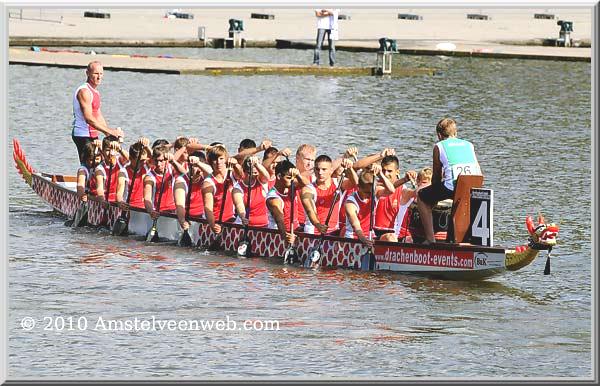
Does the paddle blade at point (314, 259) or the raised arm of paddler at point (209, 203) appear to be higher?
the raised arm of paddler at point (209, 203)

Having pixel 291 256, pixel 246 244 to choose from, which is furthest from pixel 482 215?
pixel 246 244

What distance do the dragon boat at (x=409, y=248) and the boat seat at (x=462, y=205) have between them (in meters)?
0.01

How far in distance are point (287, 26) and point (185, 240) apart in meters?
52.4

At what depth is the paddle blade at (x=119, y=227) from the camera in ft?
75.7

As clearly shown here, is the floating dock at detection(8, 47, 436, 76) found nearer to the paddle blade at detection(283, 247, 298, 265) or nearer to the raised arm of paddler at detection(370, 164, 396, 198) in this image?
the paddle blade at detection(283, 247, 298, 265)

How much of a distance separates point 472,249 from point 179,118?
21.5 metres

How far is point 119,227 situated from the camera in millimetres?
23109

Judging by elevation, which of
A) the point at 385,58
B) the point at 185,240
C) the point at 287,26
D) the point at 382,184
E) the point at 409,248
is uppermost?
the point at 287,26

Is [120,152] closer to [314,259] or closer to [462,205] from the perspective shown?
[314,259]

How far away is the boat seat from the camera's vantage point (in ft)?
61.1

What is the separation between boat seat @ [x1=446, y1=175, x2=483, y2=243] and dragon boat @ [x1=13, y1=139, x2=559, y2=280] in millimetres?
13

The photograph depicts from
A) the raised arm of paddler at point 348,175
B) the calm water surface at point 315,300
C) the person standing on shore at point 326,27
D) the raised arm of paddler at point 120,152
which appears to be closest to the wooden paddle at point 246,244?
the calm water surface at point 315,300

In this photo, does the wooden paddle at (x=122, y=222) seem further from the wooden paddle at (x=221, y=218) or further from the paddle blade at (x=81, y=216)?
the wooden paddle at (x=221, y=218)

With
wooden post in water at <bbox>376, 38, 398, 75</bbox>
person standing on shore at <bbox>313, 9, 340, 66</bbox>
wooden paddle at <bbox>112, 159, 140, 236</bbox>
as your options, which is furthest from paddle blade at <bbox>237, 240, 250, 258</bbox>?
person standing on shore at <bbox>313, 9, 340, 66</bbox>
